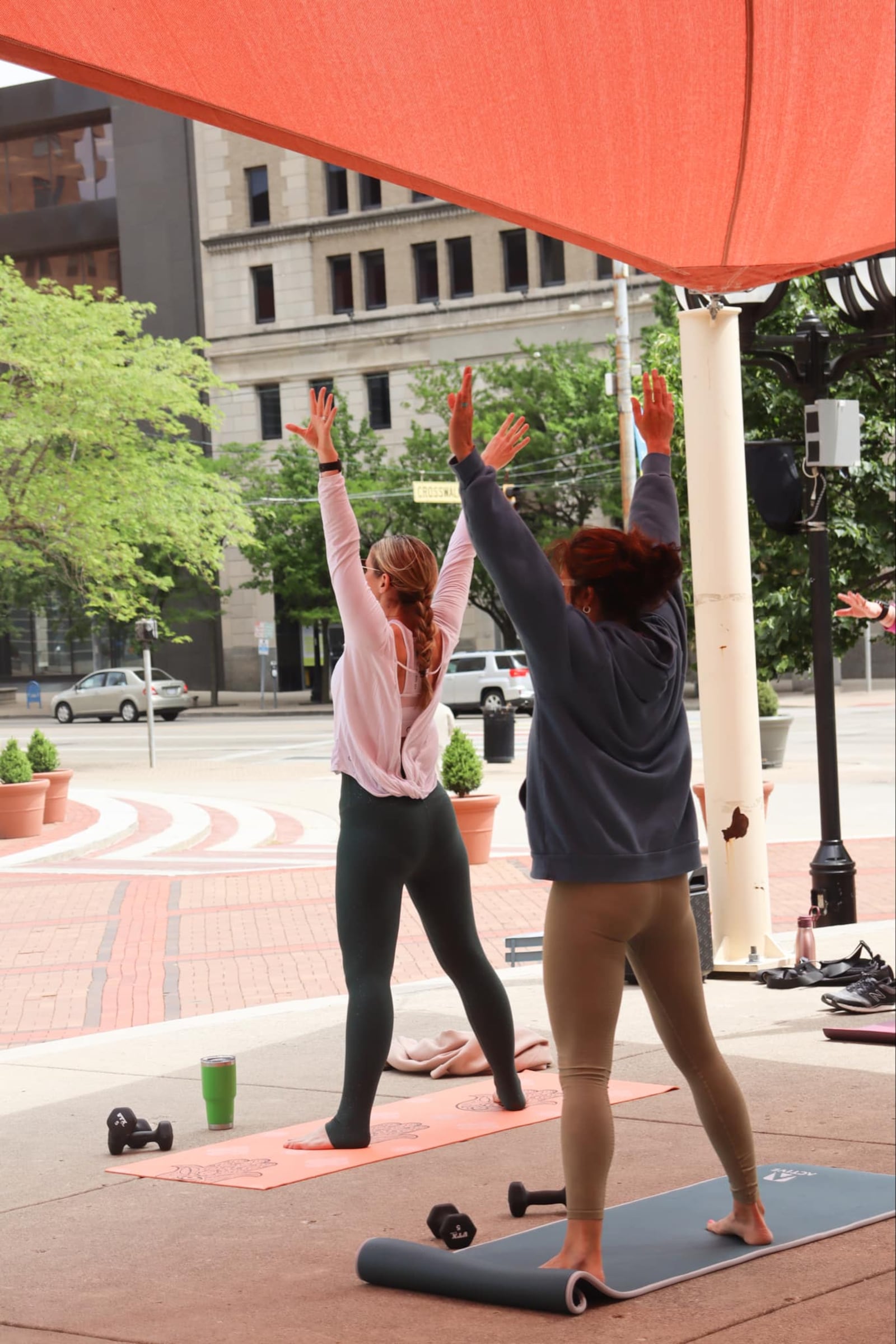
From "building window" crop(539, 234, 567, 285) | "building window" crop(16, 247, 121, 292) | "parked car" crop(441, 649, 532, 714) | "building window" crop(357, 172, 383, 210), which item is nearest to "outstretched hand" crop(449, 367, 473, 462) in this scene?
"building window" crop(16, 247, 121, 292)

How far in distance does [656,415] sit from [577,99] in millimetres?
1109

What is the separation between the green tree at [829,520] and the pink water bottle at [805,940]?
5261 millimetres

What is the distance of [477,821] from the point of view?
12625 millimetres

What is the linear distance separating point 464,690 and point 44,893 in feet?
96.8

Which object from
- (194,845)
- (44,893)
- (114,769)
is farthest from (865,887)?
(44,893)

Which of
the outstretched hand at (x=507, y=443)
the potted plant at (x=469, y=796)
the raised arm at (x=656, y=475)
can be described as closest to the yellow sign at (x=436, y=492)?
the outstretched hand at (x=507, y=443)

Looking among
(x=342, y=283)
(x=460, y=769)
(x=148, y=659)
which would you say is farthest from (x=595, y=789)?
(x=460, y=769)

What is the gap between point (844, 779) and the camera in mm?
20438

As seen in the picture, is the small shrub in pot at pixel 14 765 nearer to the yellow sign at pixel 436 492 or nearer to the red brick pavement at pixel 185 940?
the red brick pavement at pixel 185 940

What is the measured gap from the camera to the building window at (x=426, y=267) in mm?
17938

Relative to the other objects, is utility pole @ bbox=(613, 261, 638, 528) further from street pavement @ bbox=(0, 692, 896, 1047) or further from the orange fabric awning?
the orange fabric awning

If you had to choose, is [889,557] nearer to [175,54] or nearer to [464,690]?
[175,54]

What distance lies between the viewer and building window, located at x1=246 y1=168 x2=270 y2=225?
9742mm

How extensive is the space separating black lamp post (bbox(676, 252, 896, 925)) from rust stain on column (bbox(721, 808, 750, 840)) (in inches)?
35.1
